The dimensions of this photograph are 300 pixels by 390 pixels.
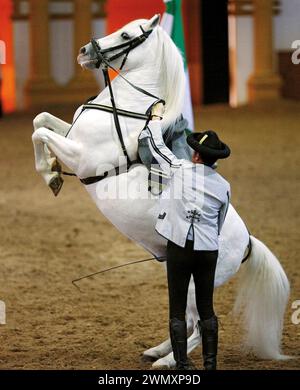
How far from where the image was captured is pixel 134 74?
5.25 meters

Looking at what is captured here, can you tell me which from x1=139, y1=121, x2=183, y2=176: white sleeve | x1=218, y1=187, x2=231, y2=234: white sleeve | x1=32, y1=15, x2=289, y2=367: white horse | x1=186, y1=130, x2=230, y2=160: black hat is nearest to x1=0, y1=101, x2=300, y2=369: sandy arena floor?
x1=32, y1=15, x2=289, y2=367: white horse

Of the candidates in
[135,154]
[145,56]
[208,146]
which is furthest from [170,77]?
[208,146]

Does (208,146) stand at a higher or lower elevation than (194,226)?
higher

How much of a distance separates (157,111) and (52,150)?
633 millimetres

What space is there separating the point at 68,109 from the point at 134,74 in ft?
44.9

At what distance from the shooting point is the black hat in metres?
4.59

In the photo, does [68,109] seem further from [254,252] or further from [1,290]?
[254,252]

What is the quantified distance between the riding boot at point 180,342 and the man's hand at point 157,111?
110 cm

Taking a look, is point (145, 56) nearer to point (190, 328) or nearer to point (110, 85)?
point (110, 85)

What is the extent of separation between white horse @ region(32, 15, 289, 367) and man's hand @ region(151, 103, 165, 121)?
0.03 meters

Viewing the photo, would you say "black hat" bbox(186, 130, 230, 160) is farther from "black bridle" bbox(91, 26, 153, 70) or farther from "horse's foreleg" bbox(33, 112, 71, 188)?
"horse's foreleg" bbox(33, 112, 71, 188)

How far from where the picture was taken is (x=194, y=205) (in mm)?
4594

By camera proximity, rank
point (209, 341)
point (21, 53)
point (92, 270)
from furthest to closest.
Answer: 1. point (21, 53)
2. point (92, 270)
3. point (209, 341)

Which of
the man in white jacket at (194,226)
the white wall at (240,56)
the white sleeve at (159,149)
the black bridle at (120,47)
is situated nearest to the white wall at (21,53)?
the white wall at (240,56)
